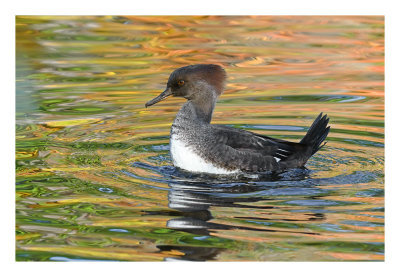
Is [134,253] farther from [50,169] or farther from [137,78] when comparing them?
[137,78]

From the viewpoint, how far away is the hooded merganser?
26.0 feet

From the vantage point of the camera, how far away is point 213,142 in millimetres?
7996

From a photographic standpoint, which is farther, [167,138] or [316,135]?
[167,138]

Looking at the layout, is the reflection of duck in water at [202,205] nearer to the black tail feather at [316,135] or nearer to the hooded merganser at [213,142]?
the hooded merganser at [213,142]

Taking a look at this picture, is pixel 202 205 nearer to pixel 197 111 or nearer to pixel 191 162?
pixel 191 162

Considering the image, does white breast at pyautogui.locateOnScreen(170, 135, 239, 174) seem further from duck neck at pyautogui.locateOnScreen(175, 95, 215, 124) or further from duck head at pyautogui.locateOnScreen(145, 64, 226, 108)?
duck head at pyautogui.locateOnScreen(145, 64, 226, 108)

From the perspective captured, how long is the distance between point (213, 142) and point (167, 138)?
66.4 inches

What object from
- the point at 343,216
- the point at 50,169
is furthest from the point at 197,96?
the point at 343,216

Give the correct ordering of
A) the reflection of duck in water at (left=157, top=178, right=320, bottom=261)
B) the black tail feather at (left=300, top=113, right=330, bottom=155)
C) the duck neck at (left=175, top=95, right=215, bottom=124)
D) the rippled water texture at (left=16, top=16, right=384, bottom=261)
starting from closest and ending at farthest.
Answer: the reflection of duck in water at (left=157, top=178, right=320, bottom=261) → the rippled water texture at (left=16, top=16, right=384, bottom=261) → the duck neck at (left=175, top=95, right=215, bottom=124) → the black tail feather at (left=300, top=113, right=330, bottom=155)

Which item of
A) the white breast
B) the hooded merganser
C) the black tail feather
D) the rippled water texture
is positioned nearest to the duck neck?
the hooded merganser


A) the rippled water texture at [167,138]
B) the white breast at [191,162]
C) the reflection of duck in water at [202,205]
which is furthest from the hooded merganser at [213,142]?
the reflection of duck in water at [202,205]

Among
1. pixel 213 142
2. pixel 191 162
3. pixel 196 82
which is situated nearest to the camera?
pixel 191 162

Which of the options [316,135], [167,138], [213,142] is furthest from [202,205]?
[167,138]

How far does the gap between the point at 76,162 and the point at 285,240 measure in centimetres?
331
